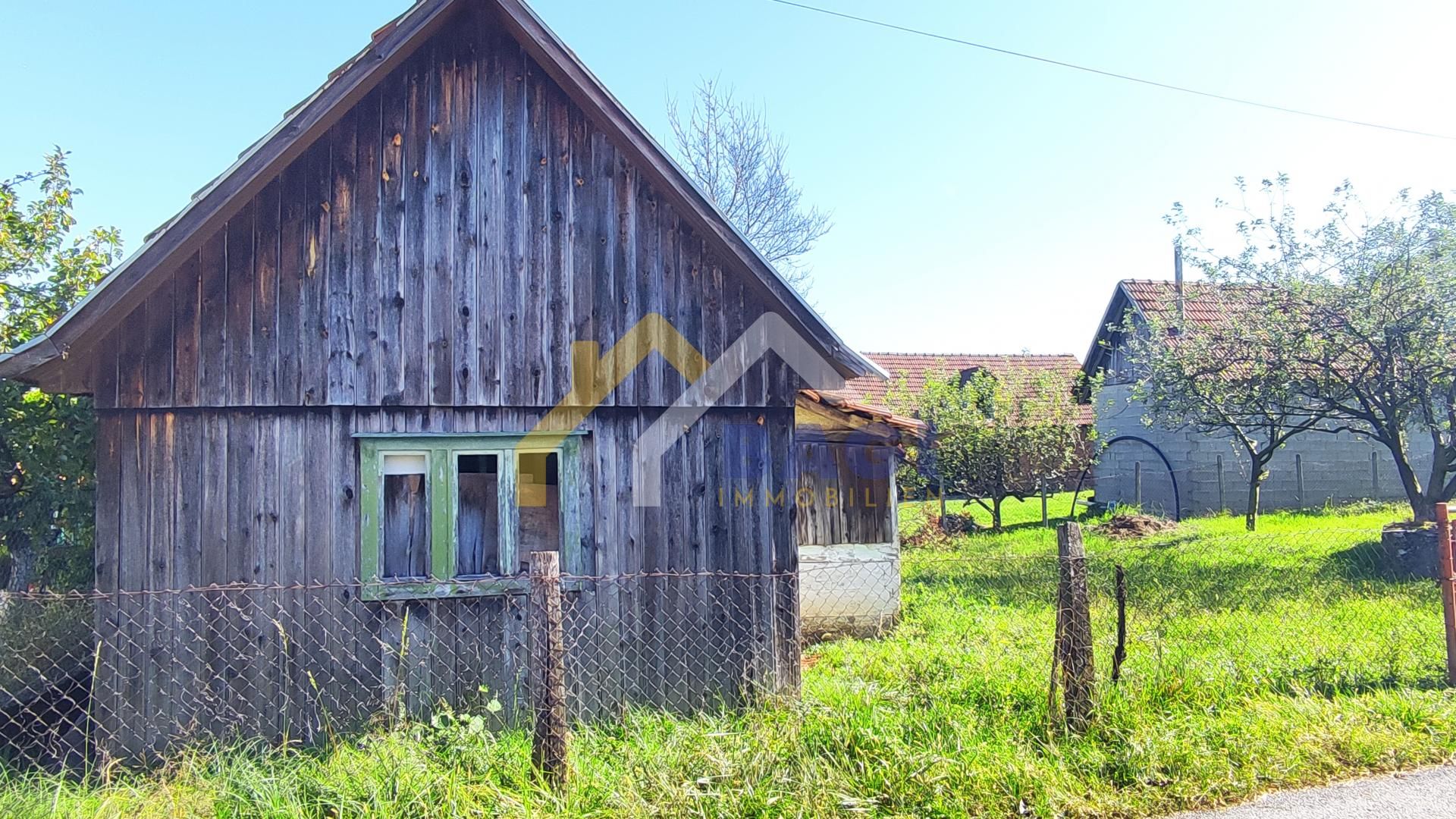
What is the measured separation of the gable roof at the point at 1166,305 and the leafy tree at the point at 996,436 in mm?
2978

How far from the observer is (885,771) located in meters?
4.24

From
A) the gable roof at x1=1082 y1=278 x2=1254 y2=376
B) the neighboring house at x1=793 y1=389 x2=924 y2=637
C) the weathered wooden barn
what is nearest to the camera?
the weathered wooden barn

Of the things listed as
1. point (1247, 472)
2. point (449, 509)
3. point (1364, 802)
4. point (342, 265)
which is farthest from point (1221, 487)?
point (342, 265)

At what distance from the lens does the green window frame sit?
5848 mm

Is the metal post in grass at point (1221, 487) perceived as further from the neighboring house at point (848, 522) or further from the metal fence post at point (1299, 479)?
the neighboring house at point (848, 522)

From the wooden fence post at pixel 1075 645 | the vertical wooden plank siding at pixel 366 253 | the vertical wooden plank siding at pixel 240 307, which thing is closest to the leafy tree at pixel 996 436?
the wooden fence post at pixel 1075 645

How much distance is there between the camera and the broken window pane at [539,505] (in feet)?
22.2

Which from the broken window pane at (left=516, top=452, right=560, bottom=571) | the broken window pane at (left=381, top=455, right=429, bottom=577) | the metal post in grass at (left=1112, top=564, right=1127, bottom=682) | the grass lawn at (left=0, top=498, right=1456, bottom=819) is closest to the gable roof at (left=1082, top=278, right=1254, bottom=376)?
the grass lawn at (left=0, top=498, right=1456, bottom=819)

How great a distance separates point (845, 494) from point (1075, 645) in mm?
5332

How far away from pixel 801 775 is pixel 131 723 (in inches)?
178

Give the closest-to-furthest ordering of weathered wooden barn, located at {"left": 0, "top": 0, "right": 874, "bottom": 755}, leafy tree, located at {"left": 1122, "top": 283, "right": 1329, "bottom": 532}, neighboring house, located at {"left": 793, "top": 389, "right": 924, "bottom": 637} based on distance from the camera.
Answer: weathered wooden barn, located at {"left": 0, "top": 0, "right": 874, "bottom": 755} → neighboring house, located at {"left": 793, "top": 389, "right": 924, "bottom": 637} → leafy tree, located at {"left": 1122, "top": 283, "right": 1329, "bottom": 532}

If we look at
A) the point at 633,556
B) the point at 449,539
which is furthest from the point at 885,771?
the point at 449,539

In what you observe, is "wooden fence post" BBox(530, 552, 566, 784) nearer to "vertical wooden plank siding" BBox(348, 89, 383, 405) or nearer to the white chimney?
"vertical wooden plank siding" BBox(348, 89, 383, 405)

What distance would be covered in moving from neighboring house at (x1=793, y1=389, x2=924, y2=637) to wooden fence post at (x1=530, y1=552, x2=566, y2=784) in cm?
567
